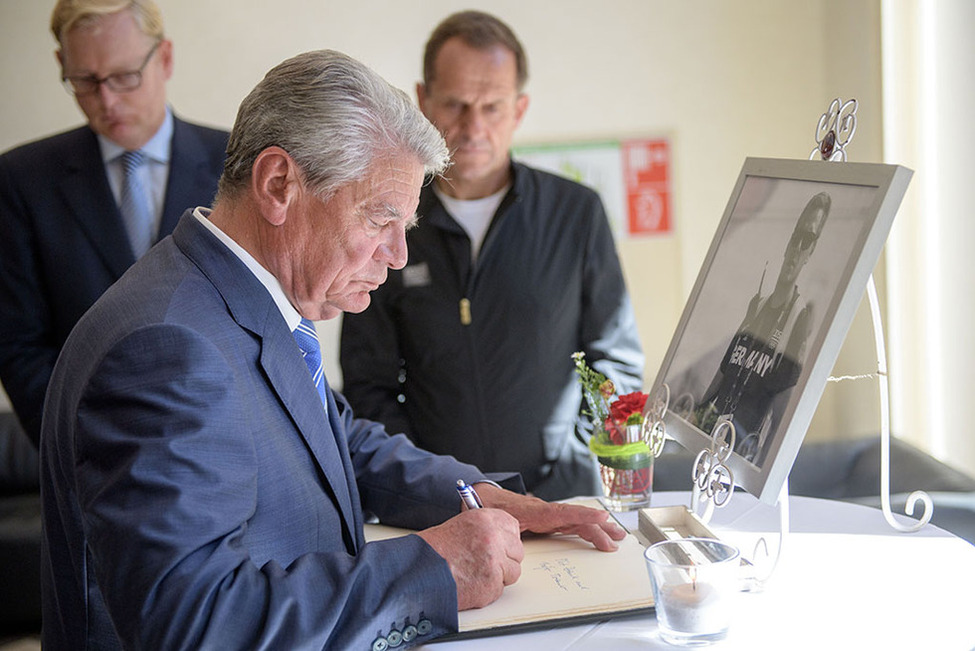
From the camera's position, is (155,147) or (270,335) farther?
(155,147)

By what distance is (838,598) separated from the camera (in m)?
1.36

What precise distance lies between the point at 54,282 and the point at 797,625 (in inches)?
82.8

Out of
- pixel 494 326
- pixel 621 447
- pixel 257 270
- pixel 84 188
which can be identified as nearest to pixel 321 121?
pixel 257 270

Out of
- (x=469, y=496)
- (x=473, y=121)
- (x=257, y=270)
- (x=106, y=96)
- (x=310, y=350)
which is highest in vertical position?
(x=106, y=96)

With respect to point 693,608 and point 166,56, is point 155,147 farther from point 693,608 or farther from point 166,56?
point 693,608

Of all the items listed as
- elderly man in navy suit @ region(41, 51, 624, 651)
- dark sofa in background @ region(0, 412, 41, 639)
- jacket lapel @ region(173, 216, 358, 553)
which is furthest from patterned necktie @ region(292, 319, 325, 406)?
dark sofa in background @ region(0, 412, 41, 639)

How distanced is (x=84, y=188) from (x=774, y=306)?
1950mm

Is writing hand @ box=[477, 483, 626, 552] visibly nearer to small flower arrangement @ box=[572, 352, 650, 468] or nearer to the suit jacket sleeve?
small flower arrangement @ box=[572, 352, 650, 468]

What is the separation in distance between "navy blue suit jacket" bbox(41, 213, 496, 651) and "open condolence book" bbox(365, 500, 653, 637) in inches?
3.1

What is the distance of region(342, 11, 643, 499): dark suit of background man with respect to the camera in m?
2.72

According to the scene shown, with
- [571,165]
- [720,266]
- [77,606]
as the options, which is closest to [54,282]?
[77,606]

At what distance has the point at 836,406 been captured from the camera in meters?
4.81

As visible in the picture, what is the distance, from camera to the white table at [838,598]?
1236 millimetres

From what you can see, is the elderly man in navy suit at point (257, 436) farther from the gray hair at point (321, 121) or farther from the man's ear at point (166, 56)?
the man's ear at point (166, 56)
